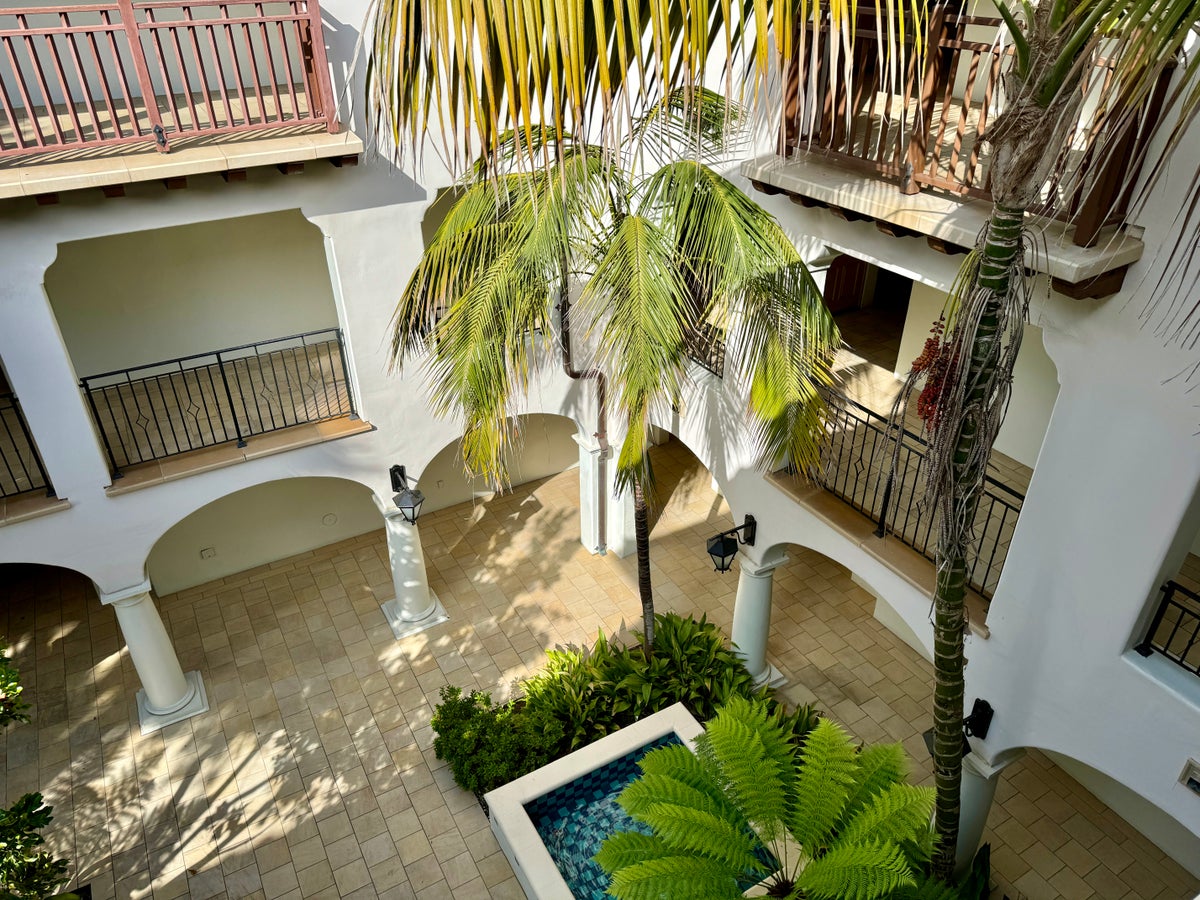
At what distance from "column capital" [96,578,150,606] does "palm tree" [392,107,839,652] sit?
4.70 m

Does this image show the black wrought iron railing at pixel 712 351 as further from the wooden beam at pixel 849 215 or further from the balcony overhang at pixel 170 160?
the balcony overhang at pixel 170 160

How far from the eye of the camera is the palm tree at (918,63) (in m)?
1.92

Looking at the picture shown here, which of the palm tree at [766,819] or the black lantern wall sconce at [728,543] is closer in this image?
the palm tree at [766,819]

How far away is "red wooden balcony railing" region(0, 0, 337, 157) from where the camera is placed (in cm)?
724

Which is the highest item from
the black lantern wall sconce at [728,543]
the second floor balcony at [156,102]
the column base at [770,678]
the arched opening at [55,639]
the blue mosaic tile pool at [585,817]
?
the second floor balcony at [156,102]

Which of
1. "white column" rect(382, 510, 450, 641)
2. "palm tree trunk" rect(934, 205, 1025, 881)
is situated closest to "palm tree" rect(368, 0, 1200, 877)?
"palm tree trunk" rect(934, 205, 1025, 881)

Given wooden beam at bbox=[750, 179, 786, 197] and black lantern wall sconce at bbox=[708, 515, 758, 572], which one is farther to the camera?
black lantern wall sconce at bbox=[708, 515, 758, 572]

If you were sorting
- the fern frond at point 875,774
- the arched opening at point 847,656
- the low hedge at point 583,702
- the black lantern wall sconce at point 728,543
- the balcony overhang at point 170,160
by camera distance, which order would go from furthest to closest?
1. the arched opening at point 847,656
2. the low hedge at point 583,702
3. the black lantern wall sconce at point 728,543
4. the balcony overhang at point 170,160
5. the fern frond at point 875,774

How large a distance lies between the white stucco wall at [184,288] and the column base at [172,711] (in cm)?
421

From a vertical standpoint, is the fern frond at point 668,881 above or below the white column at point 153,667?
above

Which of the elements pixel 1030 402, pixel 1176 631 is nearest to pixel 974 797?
pixel 1176 631

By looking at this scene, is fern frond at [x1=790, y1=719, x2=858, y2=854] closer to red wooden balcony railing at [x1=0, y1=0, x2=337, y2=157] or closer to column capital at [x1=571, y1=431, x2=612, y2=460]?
column capital at [x1=571, y1=431, x2=612, y2=460]

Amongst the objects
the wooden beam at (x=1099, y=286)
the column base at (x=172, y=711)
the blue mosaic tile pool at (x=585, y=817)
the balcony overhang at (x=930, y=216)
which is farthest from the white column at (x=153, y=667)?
the wooden beam at (x=1099, y=286)

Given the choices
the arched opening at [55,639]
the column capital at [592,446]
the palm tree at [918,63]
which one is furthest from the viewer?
the column capital at [592,446]
